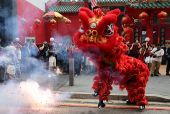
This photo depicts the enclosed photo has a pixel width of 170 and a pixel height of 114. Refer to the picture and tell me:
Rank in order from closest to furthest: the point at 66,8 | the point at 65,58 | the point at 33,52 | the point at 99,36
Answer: the point at 99,36 → the point at 33,52 → the point at 65,58 → the point at 66,8

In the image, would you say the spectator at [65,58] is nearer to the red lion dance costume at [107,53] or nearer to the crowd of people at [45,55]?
the crowd of people at [45,55]

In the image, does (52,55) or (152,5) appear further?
(152,5)

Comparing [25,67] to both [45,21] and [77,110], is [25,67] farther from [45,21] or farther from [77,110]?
[45,21]

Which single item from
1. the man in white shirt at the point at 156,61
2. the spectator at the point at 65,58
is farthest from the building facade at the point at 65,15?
the man in white shirt at the point at 156,61

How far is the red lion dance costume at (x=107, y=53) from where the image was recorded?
273cm

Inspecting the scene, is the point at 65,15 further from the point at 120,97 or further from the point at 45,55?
the point at 120,97

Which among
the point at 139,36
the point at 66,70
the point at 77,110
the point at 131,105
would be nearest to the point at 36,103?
the point at 77,110

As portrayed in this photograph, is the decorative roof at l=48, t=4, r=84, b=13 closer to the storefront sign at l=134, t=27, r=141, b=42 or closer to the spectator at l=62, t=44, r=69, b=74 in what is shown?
the storefront sign at l=134, t=27, r=141, b=42

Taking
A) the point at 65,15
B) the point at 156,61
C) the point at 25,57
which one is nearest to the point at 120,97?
the point at 156,61

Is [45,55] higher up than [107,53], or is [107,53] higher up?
[107,53]

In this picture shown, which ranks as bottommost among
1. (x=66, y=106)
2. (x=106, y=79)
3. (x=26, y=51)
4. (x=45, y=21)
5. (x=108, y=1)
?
(x=66, y=106)

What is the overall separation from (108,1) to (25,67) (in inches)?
322

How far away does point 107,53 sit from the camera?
9.36ft

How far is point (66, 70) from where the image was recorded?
767 centimetres
